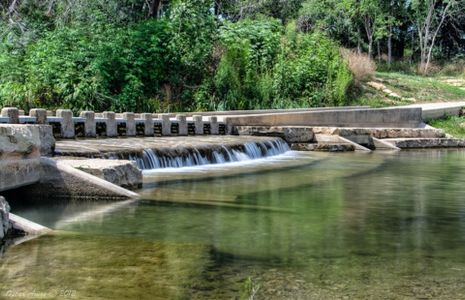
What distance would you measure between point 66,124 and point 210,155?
10.2ft

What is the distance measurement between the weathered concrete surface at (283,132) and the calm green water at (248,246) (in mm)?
8781

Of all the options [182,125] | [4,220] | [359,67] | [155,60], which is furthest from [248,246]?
[359,67]

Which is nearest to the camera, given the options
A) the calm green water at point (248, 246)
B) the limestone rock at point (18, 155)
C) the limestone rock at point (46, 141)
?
the calm green water at point (248, 246)

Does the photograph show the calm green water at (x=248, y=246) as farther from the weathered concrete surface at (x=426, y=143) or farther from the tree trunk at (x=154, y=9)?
the tree trunk at (x=154, y=9)

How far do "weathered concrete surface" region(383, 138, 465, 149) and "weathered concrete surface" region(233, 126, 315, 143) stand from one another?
3.15m

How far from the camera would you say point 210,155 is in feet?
49.3

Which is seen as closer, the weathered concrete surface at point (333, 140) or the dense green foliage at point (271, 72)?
the weathered concrete surface at point (333, 140)

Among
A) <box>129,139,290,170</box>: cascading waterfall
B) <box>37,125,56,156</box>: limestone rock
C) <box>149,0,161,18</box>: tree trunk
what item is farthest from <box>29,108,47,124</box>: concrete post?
<box>149,0,161,18</box>: tree trunk

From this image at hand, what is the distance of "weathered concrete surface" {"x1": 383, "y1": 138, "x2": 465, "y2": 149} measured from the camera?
22547 millimetres

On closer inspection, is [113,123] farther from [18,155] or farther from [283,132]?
[18,155]

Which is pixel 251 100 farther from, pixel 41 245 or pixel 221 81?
pixel 41 245

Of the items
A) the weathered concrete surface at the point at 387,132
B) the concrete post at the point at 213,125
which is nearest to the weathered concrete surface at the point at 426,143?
the weathered concrete surface at the point at 387,132

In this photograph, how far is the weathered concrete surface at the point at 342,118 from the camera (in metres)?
20.7

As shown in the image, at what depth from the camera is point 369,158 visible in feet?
60.4
